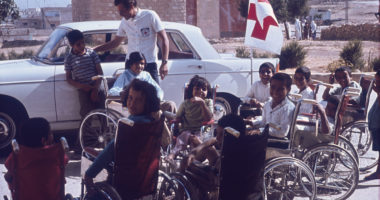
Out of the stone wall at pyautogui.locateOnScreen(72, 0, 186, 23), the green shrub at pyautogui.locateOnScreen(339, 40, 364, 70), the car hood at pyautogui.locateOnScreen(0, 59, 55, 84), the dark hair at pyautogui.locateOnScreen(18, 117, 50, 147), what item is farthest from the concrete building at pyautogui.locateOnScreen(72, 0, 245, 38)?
the dark hair at pyautogui.locateOnScreen(18, 117, 50, 147)

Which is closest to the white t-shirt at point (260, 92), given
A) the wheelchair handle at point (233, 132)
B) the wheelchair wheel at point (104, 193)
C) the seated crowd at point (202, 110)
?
the seated crowd at point (202, 110)

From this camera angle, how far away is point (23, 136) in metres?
3.56

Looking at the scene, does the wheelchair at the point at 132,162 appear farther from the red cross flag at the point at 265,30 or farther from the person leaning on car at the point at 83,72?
the red cross flag at the point at 265,30

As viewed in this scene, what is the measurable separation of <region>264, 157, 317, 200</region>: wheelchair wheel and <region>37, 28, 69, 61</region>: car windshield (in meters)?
3.46

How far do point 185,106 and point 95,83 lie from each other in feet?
4.62

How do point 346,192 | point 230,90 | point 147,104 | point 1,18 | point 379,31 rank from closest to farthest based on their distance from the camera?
point 147,104, point 346,192, point 230,90, point 1,18, point 379,31

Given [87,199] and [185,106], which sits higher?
[185,106]

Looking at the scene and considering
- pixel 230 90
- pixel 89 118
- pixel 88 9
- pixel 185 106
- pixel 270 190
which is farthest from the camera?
pixel 88 9

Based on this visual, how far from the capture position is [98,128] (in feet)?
20.1

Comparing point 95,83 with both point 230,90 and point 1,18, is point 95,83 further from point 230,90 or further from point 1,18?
point 1,18

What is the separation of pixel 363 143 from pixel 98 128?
3382 mm

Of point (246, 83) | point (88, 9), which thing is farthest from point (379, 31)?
point (246, 83)

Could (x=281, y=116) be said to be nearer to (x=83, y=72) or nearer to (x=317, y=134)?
(x=317, y=134)

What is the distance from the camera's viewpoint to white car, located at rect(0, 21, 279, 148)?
625 centimetres
